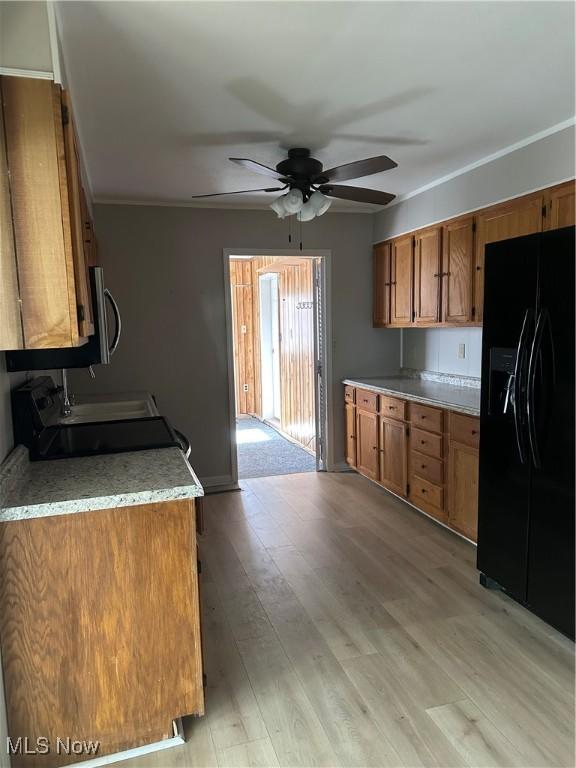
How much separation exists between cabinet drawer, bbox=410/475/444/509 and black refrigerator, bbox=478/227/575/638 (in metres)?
0.86

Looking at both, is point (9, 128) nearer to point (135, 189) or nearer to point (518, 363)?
point (518, 363)

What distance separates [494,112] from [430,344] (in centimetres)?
217

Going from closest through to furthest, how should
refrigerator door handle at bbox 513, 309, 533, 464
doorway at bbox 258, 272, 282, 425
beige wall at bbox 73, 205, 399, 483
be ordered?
refrigerator door handle at bbox 513, 309, 533, 464
beige wall at bbox 73, 205, 399, 483
doorway at bbox 258, 272, 282, 425

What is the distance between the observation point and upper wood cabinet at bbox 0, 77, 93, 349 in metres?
1.48

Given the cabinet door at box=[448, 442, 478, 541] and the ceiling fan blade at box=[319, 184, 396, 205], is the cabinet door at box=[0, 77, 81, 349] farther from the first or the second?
the cabinet door at box=[448, 442, 478, 541]

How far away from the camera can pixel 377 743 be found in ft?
5.76

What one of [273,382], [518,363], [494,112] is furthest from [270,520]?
[273,382]

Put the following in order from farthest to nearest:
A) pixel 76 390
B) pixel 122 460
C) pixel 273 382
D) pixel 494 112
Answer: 1. pixel 273 382
2. pixel 76 390
3. pixel 494 112
4. pixel 122 460

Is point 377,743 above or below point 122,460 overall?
below

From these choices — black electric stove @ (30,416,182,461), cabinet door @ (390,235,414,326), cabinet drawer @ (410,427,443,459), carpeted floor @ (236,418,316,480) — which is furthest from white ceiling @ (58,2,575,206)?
carpeted floor @ (236,418,316,480)

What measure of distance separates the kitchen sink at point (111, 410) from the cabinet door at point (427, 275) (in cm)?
221

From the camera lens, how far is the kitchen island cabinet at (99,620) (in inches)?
62.1

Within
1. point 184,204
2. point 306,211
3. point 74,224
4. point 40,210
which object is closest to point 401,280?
point 306,211

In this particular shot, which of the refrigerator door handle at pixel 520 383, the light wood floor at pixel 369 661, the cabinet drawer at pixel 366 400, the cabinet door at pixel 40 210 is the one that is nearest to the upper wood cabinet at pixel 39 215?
the cabinet door at pixel 40 210
